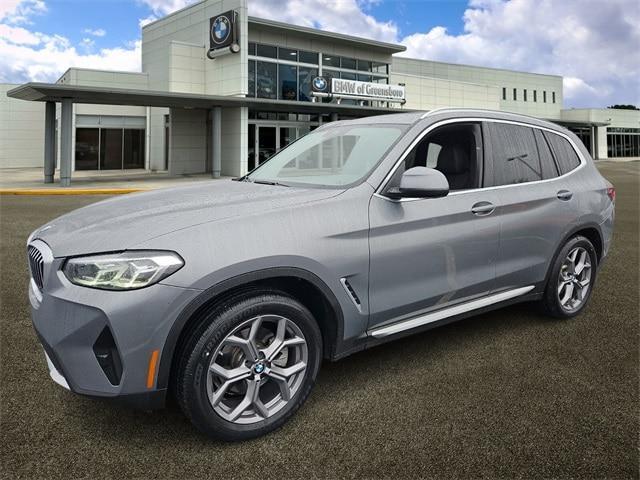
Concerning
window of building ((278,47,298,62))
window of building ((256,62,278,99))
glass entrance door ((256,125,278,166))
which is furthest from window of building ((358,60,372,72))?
glass entrance door ((256,125,278,166))

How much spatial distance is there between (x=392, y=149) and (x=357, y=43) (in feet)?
111

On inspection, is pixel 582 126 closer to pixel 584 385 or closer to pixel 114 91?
pixel 114 91

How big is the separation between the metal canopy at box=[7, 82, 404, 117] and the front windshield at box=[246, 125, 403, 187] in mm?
19283

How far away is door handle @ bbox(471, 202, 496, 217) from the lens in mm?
3682

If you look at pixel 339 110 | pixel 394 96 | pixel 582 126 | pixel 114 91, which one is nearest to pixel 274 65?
pixel 339 110

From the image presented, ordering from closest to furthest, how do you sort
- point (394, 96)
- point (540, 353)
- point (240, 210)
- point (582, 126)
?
1. point (240, 210)
2. point (540, 353)
3. point (394, 96)
4. point (582, 126)

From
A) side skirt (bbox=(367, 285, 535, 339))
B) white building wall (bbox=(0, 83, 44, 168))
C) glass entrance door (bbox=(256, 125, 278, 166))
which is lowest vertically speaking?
side skirt (bbox=(367, 285, 535, 339))

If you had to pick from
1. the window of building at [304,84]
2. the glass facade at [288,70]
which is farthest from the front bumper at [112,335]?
the window of building at [304,84]

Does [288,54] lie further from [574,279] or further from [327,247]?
[327,247]

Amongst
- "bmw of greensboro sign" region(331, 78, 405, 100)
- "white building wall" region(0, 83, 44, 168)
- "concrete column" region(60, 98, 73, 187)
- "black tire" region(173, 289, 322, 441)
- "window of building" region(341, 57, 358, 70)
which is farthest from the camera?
"white building wall" region(0, 83, 44, 168)

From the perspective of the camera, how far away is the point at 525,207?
4059mm

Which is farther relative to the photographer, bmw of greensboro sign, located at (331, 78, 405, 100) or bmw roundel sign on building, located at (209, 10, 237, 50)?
bmw of greensboro sign, located at (331, 78, 405, 100)

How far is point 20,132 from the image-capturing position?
41312 mm

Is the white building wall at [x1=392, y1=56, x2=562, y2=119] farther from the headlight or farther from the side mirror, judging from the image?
the headlight
